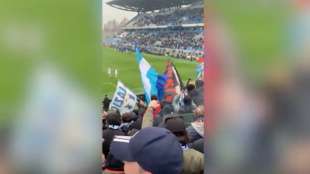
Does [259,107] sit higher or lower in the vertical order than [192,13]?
lower

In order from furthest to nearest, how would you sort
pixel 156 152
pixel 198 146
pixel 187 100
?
pixel 187 100 → pixel 198 146 → pixel 156 152

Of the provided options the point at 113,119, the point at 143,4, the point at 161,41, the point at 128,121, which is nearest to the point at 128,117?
the point at 128,121

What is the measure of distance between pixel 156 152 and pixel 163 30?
129 centimetres

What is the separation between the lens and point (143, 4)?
2.11 metres

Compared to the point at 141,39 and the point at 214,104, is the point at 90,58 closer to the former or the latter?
the point at 214,104

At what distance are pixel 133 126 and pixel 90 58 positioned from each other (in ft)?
3.14

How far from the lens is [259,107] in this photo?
96 cm

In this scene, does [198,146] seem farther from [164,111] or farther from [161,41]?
[161,41]


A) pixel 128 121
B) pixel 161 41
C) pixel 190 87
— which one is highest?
pixel 161 41

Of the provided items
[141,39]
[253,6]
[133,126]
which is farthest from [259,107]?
[141,39]

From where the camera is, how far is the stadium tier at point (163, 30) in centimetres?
202

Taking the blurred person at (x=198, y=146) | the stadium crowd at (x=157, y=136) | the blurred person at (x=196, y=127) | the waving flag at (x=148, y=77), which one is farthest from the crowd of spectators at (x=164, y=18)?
the blurred person at (x=198, y=146)

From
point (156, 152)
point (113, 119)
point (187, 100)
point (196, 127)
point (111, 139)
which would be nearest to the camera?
point (156, 152)

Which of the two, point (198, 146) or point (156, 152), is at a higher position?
point (156, 152)
